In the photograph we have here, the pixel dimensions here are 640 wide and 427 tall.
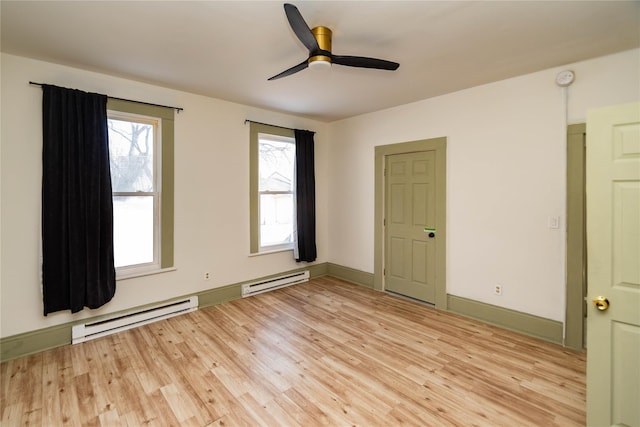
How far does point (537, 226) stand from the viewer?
2.94 m

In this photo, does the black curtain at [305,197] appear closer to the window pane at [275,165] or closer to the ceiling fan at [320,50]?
the window pane at [275,165]

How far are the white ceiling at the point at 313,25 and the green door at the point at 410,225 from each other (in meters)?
1.12

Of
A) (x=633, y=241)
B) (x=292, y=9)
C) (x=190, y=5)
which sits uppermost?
(x=190, y=5)

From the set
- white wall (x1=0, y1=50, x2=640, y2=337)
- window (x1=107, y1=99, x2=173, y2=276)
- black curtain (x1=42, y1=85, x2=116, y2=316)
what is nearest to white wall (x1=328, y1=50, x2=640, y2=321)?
white wall (x1=0, y1=50, x2=640, y2=337)

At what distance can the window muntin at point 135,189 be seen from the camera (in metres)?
3.14

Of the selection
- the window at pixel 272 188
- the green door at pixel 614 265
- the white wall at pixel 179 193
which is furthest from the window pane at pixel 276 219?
the green door at pixel 614 265

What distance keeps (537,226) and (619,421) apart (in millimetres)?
1766

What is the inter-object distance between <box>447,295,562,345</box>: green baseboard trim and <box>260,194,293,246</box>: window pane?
254cm

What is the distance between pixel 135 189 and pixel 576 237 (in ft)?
14.8

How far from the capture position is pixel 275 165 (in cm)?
454

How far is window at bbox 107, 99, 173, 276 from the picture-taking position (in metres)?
3.13

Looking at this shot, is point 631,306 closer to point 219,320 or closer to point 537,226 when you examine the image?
point 537,226

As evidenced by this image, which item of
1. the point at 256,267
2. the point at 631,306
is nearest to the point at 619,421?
the point at 631,306

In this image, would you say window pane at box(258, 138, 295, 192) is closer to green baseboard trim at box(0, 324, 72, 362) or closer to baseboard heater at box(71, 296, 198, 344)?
baseboard heater at box(71, 296, 198, 344)
